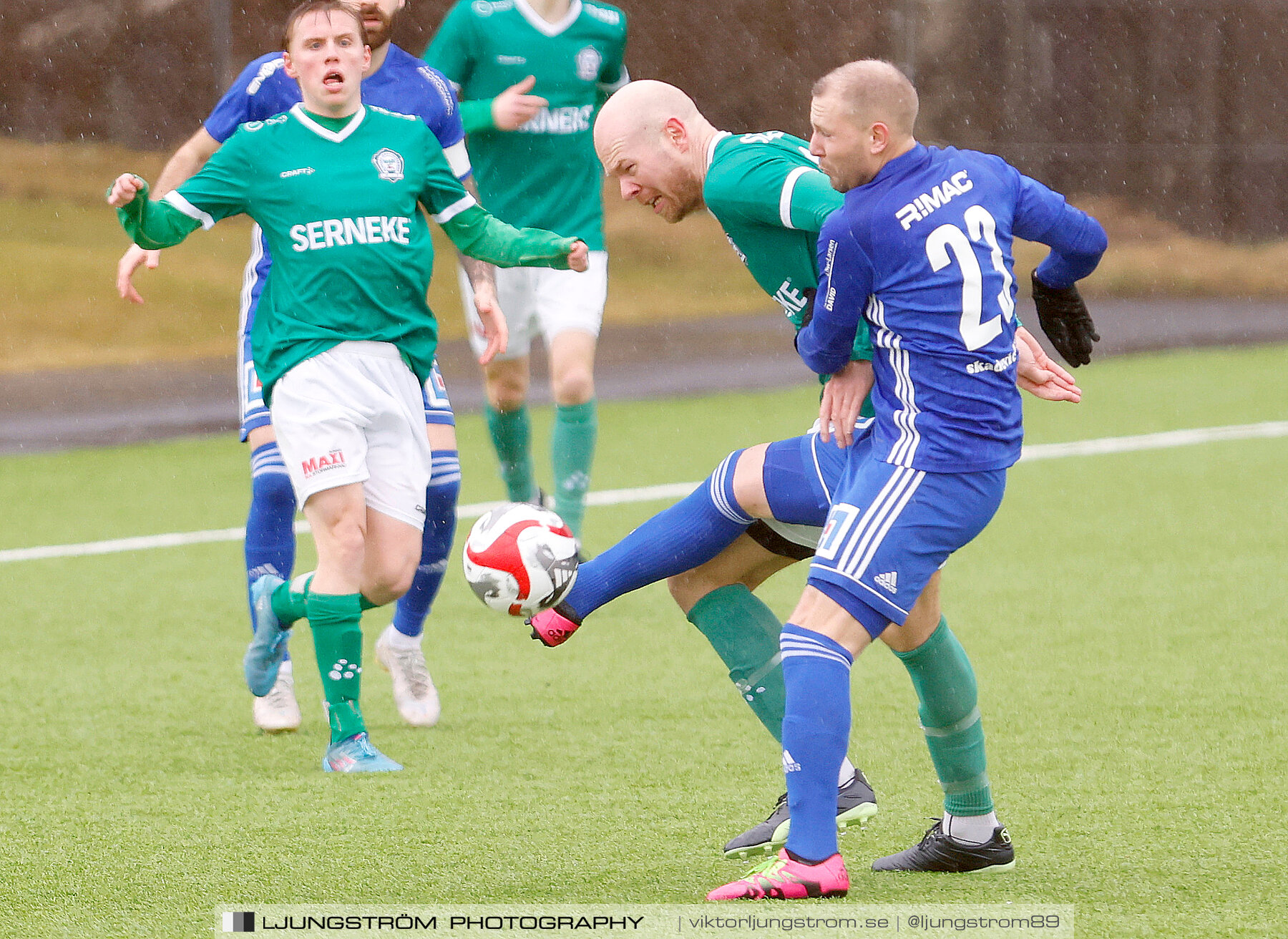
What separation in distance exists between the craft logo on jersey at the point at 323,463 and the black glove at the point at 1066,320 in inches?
68.6

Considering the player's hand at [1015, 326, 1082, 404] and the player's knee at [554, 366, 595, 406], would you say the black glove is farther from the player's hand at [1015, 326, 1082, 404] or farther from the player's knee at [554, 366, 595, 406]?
the player's knee at [554, 366, 595, 406]

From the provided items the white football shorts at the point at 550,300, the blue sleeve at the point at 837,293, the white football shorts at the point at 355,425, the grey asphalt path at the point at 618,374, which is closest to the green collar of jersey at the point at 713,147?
the blue sleeve at the point at 837,293

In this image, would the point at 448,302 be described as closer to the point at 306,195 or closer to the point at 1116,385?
the point at 1116,385

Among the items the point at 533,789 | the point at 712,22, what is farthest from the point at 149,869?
the point at 712,22

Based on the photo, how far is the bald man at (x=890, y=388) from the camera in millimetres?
3545

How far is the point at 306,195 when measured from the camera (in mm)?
4824

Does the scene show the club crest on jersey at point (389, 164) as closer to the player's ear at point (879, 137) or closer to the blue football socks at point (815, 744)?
the player's ear at point (879, 137)

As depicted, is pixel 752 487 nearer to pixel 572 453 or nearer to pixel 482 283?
pixel 482 283

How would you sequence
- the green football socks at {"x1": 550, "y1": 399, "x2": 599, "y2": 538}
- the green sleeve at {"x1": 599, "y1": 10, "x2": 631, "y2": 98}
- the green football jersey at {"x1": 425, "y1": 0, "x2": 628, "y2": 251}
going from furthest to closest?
1. the green sleeve at {"x1": 599, "y1": 10, "x2": 631, "y2": 98}
2. the green football jersey at {"x1": 425, "y1": 0, "x2": 628, "y2": 251}
3. the green football socks at {"x1": 550, "y1": 399, "x2": 599, "y2": 538}

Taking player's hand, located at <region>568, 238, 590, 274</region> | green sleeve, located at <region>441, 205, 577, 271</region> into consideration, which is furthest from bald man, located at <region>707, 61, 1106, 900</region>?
green sleeve, located at <region>441, 205, 577, 271</region>

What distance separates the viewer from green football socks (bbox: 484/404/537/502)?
7523 mm

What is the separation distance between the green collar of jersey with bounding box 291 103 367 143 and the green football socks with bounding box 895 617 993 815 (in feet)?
6.73

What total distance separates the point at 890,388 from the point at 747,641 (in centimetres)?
→ 72

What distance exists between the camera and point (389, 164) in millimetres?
4914
